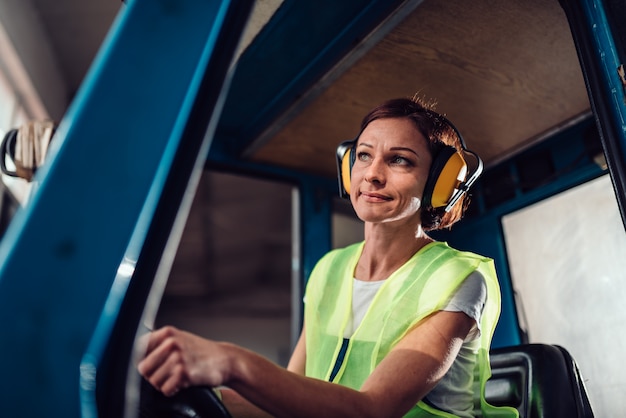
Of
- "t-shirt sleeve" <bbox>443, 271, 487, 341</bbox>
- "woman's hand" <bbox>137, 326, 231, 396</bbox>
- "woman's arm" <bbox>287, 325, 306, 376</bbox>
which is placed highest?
"t-shirt sleeve" <bbox>443, 271, 487, 341</bbox>

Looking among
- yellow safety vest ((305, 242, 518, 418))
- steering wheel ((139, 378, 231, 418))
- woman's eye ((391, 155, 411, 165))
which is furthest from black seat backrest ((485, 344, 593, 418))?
steering wheel ((139, 378, 231, 418))

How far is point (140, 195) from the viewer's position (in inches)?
24.4

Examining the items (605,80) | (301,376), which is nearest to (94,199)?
(301,376)

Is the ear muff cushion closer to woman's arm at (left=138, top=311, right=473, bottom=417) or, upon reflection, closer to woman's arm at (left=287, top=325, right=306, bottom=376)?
woman's arm at (left=138, top=311, right=473, bottom=417)

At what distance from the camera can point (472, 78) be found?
1965 mm

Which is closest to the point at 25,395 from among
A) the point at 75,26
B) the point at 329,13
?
the point at 329,13

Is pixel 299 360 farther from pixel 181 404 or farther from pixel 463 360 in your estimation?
pixel 181 404

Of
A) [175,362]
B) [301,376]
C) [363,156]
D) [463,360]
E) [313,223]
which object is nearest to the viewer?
[175,362]

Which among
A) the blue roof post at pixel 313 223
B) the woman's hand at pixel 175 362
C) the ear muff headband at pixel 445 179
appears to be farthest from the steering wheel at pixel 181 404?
the blue roof post at pixel 313 223

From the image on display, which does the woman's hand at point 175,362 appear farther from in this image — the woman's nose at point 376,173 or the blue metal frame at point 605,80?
the blue metal frame at point 605,80

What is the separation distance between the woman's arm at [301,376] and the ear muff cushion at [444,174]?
34 centimetres

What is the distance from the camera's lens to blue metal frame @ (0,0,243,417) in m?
0.53

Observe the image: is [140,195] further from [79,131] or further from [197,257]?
[197,257]

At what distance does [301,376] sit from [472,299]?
510mm
